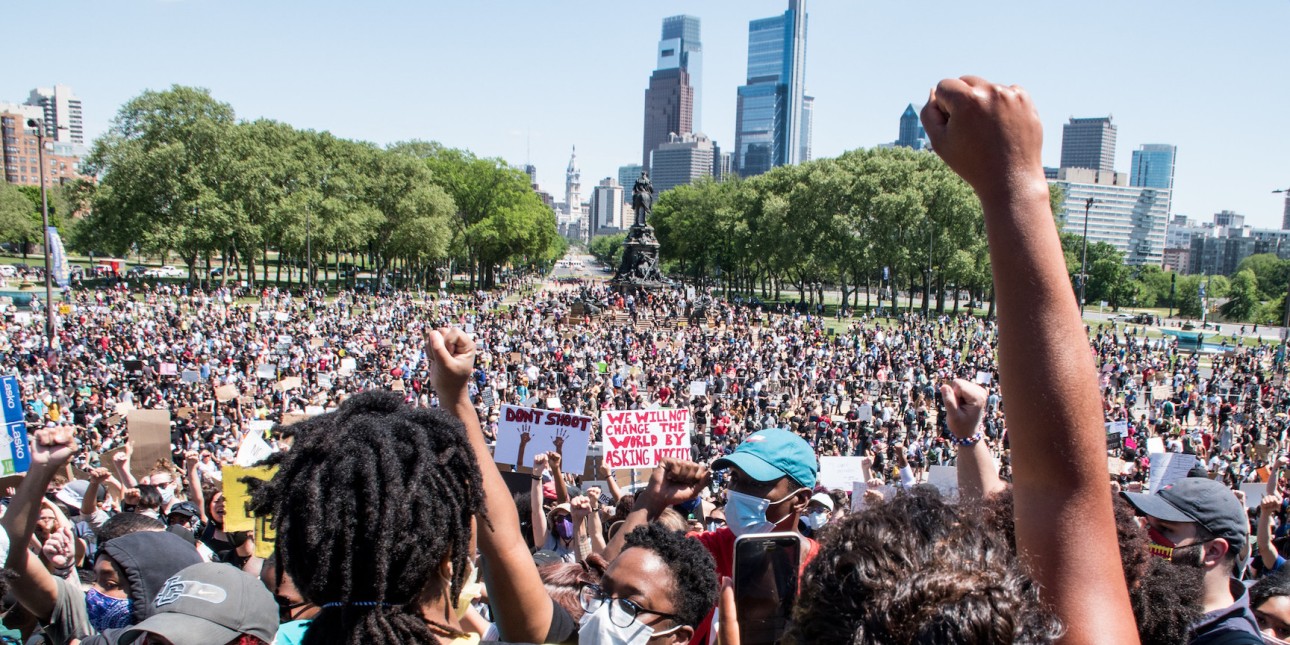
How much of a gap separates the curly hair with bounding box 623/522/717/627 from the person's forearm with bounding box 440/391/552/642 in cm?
46

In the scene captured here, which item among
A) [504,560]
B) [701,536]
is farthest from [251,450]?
[504,560]

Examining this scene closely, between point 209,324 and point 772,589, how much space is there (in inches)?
1308

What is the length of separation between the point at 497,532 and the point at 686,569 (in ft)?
2.50

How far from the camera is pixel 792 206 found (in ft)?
193

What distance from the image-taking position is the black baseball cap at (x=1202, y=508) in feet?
10.1

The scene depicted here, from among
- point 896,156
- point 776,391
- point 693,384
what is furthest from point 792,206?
point 693,384

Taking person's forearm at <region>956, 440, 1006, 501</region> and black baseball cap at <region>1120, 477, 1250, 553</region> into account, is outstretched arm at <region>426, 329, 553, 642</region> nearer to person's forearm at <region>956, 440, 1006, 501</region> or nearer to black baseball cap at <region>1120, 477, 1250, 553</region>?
person's forearm at <region>956, 440, 1006, 501</region>

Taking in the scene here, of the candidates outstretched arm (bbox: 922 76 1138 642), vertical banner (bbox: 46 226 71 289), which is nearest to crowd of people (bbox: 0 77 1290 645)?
outstretched arm (bbox: 922 76 1138 642)

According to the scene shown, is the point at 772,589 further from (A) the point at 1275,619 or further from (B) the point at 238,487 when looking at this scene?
(B) the point at 238,487

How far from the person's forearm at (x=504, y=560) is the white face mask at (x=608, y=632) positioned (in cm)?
16

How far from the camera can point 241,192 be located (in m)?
49.7

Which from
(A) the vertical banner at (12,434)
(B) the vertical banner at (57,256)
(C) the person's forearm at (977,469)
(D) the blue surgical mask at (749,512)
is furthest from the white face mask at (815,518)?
(B) the vertical banner at (57,256)

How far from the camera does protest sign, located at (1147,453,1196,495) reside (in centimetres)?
825

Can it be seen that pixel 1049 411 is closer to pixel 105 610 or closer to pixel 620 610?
pixel 620 610
